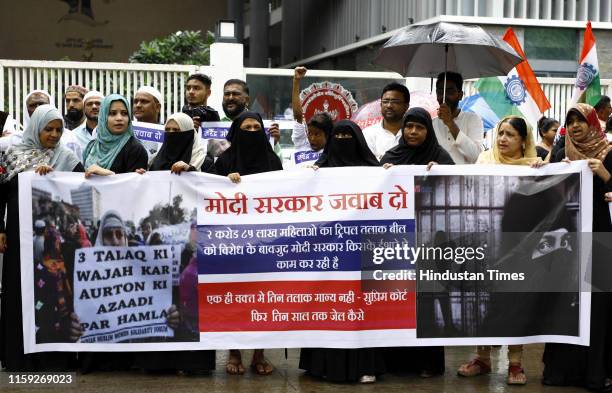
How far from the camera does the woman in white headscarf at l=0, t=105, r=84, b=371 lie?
5926mm

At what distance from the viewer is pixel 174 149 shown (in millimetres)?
6094

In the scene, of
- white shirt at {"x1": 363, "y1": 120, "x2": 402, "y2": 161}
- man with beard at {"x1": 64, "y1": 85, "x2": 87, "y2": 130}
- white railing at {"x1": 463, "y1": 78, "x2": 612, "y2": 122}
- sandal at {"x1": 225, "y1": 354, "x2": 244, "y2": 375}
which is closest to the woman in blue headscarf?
sandal at {"x1": 225, "y1": 354, "x2": 244, "y2": 375}

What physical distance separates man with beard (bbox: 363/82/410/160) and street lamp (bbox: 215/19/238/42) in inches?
275

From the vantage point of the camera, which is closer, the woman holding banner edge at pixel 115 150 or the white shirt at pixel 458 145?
the woman holding banner edge at pixel 115 150

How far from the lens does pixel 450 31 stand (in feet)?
25.6

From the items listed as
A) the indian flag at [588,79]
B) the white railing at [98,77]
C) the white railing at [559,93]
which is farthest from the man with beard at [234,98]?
the white railing at [559,93]

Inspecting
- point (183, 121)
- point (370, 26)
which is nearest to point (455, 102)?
point (183, 121)

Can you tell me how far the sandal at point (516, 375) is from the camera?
589 centimetres

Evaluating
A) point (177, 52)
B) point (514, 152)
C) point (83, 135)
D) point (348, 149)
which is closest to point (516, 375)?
point (514, 152)

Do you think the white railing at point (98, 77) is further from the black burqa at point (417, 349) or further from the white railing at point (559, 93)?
the black burqa at point (417, 349)

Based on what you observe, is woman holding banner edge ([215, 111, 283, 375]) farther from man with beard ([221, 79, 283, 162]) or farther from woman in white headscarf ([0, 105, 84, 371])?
man with beard ([221, 79, 283, 162])

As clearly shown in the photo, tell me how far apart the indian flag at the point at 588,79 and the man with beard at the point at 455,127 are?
3.01 feet

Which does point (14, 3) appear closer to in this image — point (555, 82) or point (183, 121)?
point (555, 82)

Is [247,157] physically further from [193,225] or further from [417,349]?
[417,349]
